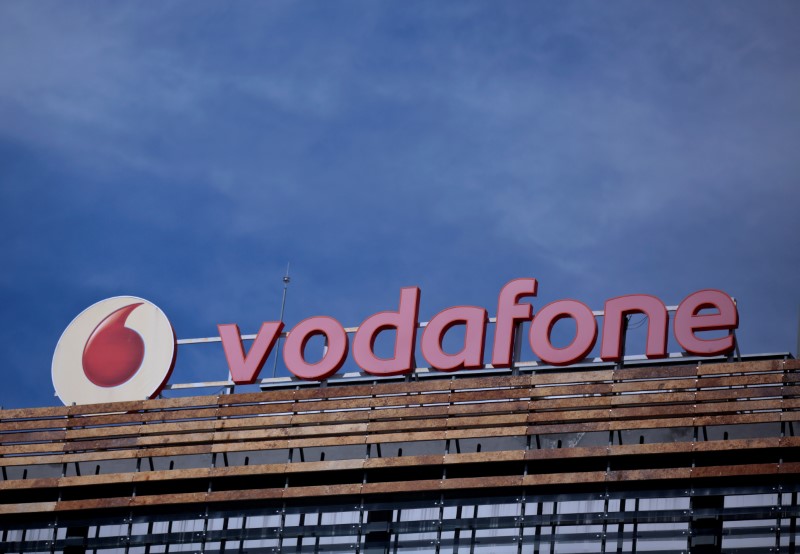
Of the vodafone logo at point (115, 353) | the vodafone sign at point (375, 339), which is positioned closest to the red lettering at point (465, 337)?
the vodafone sign at point (375, 339)

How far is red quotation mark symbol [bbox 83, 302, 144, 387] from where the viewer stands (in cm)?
5800

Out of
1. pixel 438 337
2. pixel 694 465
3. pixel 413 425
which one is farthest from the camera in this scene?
pixel 438 337

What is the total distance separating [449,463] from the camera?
50.4 meters

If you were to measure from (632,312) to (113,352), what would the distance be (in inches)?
745

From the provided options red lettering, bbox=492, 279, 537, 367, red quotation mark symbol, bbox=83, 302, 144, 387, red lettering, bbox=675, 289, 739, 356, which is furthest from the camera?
red quotation mark symbol, bbox=83, 302, 144, 387

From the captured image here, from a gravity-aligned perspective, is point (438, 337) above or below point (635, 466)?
above

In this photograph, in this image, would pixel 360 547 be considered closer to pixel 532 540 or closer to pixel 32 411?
pixel 532 540

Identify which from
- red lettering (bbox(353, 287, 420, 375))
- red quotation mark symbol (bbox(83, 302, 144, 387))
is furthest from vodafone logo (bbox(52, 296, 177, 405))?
red lettering (bbox(353, 287, 420, 375))

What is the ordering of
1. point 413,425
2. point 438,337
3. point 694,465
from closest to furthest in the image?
point 694,465 → point 413,425 → point 438,337

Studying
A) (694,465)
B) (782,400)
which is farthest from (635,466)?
(782,400)

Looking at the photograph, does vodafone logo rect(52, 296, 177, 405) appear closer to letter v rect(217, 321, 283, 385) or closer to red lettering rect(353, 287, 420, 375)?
letter v rect(217, 321, 283, 385)

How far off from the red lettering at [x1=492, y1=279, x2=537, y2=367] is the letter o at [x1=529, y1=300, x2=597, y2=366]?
0.55m

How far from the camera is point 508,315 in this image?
180 feet

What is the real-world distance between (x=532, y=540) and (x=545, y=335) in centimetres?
800
